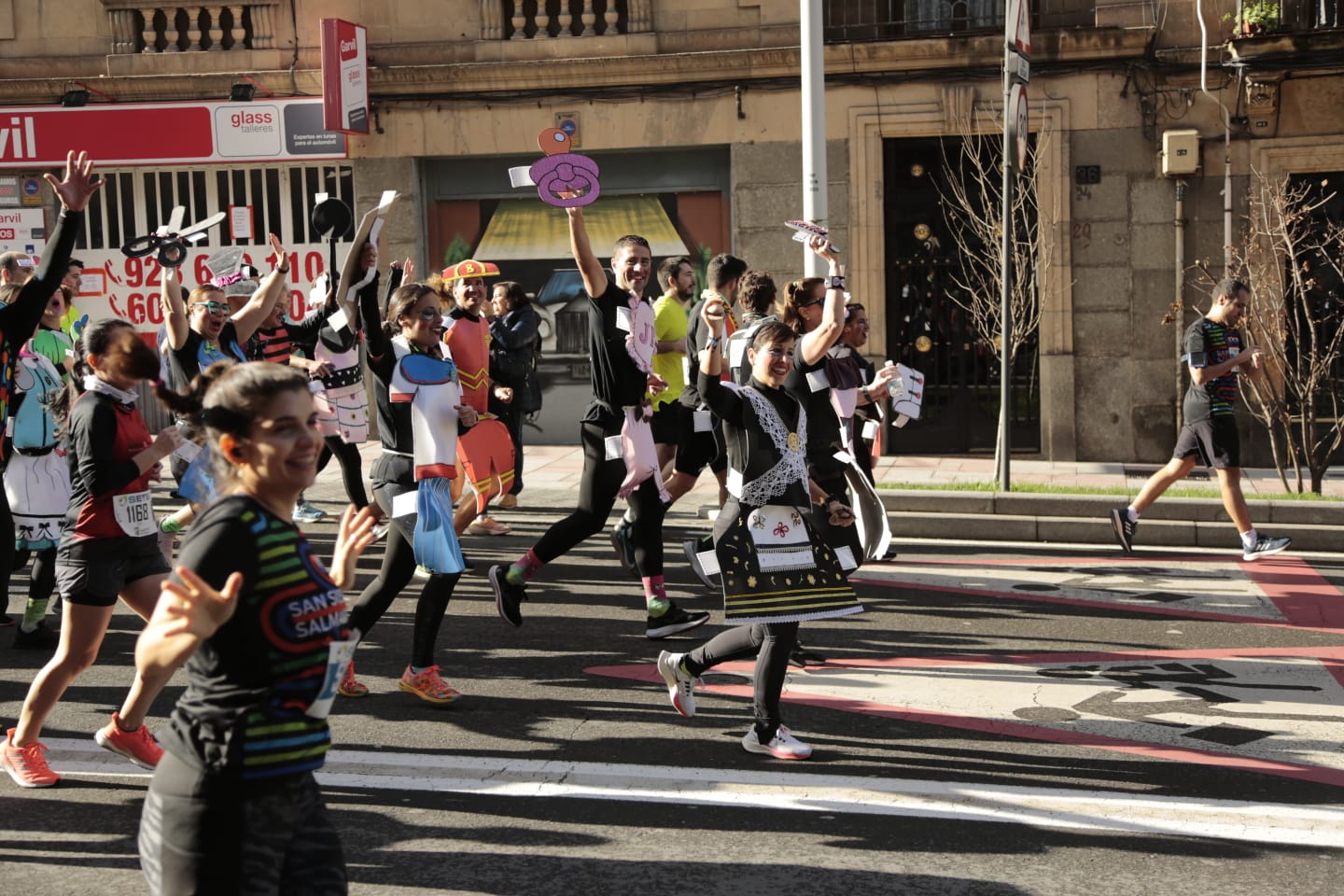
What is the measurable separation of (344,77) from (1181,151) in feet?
28.7

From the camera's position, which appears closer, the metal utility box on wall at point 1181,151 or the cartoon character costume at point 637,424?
the cartoon character costume at point 637,424

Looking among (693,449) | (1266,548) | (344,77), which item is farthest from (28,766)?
(344,77)

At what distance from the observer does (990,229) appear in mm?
15469

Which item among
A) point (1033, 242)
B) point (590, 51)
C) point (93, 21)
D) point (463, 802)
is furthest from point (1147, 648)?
point (93, 21)

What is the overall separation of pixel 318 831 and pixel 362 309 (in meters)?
4.05

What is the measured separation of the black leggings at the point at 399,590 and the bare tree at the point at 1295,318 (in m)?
7.97

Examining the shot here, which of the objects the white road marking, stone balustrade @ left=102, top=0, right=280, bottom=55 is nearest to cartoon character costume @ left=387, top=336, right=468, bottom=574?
the white road marking

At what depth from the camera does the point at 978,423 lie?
54.3 feet

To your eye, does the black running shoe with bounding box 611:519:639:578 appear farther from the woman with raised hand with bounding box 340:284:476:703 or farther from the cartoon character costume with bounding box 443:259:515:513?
the woman with raised hand with bounding box 340:284:476:703

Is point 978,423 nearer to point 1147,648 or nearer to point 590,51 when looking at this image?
point 590,51

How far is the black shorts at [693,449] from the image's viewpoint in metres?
9.34

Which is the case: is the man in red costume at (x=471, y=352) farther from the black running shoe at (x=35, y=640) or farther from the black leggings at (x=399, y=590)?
the black running shoe at (x=35, y=640)

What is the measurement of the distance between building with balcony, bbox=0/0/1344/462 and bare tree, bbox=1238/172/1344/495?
2.15ft

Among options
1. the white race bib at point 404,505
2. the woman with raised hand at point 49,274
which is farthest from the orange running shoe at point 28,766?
the white race bib at point 404,505
